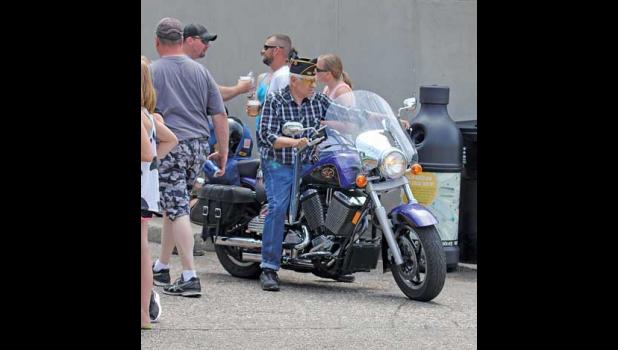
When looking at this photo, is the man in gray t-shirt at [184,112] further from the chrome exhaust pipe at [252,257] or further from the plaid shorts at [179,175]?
the chrome exhaust pipe at [252,257]

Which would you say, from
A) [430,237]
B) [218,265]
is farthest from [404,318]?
[218,265]

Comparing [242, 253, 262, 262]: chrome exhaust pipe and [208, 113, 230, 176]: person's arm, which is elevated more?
[208, 113, 230, 176]: person's arm

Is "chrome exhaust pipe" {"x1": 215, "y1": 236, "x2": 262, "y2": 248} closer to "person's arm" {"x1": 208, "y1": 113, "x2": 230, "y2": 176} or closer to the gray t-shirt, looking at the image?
"person's arm" {"x1": 208, "y1": 113, "x2": 230, "y2": 176}

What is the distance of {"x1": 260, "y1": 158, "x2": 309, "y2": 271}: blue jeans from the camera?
825cm

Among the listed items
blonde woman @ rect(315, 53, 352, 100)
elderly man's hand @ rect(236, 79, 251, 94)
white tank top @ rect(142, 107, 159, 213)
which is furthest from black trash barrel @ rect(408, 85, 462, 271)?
white tank top @ rect(142, 107, 159, 213)

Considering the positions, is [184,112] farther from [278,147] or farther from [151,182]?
[151,182]

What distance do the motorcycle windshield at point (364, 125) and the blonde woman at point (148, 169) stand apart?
1823 mm

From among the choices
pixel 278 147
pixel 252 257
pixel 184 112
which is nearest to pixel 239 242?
pixel 252 257

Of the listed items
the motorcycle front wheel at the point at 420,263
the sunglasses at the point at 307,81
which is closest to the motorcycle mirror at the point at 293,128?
the sunglasses at the point at 307,81

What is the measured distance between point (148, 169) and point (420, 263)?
7.42ft

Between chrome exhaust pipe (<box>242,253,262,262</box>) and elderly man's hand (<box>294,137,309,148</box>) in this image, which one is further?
chrome exhaust pipe (<box>242,253,262,262</box>)
